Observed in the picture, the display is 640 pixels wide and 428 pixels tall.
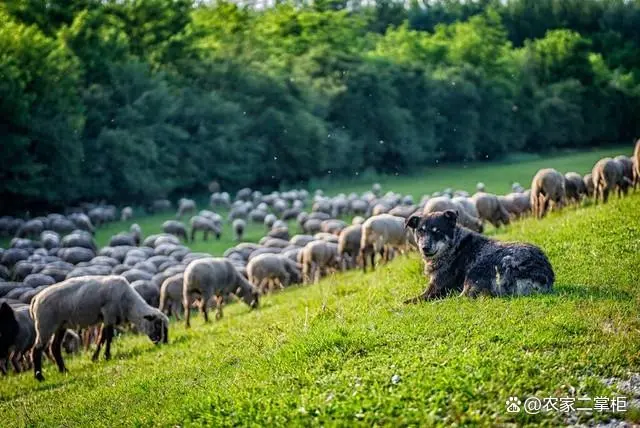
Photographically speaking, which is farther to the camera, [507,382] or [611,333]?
[611,333]

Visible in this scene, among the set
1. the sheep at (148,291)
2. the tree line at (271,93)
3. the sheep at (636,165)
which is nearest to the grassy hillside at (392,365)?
the sheep at (148,291)

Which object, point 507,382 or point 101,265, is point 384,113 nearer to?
point 101,265

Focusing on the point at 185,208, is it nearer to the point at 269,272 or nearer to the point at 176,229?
the point at 176,229

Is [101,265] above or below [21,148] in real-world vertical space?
below

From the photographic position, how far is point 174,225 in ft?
142

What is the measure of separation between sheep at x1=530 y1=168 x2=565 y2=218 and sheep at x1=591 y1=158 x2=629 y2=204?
1.24 m

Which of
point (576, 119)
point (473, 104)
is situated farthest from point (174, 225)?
point (576, 119)

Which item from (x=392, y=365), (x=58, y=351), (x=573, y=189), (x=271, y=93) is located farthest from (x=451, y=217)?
(x=271, y=93)

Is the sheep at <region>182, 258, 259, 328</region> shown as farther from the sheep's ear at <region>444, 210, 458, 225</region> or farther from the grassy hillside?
the sheep's ear at <region>444, 210, 458, 225</region>

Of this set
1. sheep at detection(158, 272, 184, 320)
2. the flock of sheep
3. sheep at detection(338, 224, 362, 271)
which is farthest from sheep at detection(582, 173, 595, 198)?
sheep at detection(158, 272, 184, 320)

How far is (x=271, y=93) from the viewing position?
6862cm

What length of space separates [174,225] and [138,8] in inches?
1180

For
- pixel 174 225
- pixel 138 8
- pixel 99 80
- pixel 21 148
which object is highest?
pixel 138 8

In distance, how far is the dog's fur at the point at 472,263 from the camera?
11.3 metres
